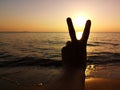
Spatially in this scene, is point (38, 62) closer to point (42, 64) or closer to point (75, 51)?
point (42, 64)

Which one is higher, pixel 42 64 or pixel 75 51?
pixel 75 51

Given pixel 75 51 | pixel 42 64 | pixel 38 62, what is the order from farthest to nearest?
1. pixel 38 62
2. pixel 42 64
3. pixel 75 51

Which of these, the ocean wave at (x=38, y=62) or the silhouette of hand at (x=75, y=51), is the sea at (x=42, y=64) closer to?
the ocean wave at (x=38, y=62)

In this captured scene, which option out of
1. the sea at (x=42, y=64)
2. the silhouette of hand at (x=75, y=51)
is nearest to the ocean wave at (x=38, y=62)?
the sea at (x=42, y=64)

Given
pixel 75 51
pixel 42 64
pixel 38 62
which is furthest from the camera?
pixel 38 62

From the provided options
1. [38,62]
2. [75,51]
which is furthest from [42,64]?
[75,51]

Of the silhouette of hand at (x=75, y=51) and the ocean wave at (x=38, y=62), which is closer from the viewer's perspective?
the silhouette of hand at (x=75, y=51)

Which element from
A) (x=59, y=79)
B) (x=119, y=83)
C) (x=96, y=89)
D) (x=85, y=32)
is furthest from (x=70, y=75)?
(x=119, y=83)

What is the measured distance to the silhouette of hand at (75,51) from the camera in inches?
104

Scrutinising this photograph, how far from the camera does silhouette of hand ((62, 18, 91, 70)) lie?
2.63 m

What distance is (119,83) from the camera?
7.49m

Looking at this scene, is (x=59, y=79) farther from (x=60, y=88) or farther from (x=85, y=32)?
(x=85, y=32)

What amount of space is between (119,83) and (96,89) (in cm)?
136

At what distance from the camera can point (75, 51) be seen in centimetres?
286
